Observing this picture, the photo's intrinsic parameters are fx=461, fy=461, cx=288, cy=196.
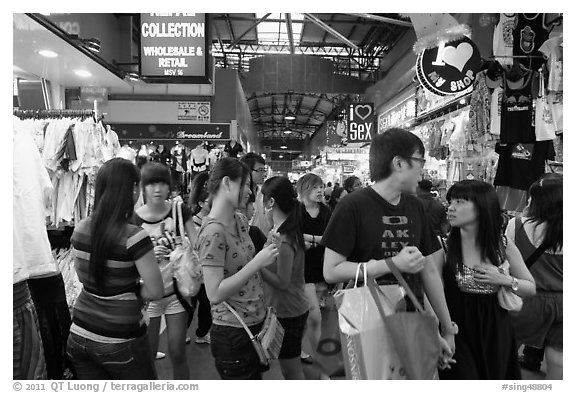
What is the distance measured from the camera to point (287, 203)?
2756 mm

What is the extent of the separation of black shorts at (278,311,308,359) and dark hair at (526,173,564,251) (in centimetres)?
147

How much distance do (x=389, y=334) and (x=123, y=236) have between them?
1.12 metres

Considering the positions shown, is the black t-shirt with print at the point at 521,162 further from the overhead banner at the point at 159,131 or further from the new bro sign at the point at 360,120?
the overhead banner at the point at 159,131

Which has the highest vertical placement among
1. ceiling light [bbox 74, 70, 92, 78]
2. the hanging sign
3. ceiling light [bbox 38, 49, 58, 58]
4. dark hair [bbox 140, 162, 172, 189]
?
ceiling light [bbox 74, 70, 92, 78]

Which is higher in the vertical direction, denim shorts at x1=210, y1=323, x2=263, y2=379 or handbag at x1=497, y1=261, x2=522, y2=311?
handbag at x1=497, y1=261, x2=522, y2=311

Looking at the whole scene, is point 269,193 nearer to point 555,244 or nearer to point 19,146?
point 19,146

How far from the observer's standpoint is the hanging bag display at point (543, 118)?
4375 mm

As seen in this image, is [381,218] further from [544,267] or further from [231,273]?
[544,267]

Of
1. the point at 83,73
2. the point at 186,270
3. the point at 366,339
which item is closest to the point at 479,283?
the point at 366,339

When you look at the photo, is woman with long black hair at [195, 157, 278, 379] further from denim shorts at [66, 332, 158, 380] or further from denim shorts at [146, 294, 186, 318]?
denim shorts at [146, 294, 186, 318]

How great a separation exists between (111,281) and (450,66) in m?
4.04

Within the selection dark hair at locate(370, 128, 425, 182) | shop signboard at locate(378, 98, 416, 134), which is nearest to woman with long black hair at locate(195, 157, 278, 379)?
dark hair at locate(370, 128, 425, 182)

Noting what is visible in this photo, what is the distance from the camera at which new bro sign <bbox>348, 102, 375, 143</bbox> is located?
1273 centimetres

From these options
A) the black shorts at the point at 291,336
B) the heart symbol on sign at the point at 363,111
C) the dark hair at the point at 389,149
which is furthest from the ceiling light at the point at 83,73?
the heart symbol on sign at the point at 363,111
